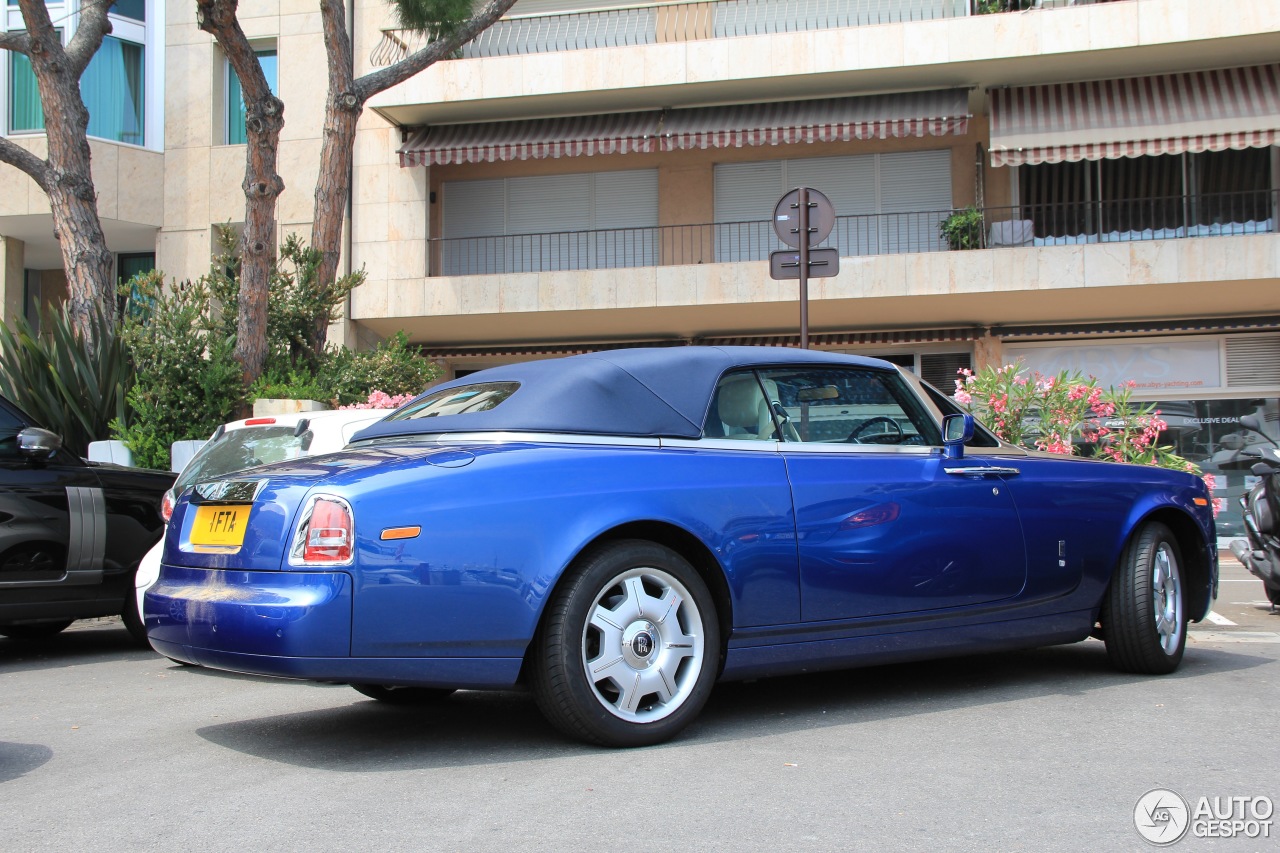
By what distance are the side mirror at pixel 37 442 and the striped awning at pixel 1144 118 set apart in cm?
1352

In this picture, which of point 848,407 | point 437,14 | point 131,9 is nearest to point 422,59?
point 437,14

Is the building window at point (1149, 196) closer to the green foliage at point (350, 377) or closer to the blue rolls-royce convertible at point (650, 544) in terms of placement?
the green foliage at point (350, 377)

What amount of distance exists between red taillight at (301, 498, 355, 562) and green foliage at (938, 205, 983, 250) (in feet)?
50.8

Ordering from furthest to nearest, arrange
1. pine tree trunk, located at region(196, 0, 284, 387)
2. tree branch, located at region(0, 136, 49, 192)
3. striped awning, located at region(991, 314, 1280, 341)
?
striped awning, located at region(991, 314, 1280, 341) < tree branch, located at region(0, 136, 49, 192) < pine tree trunk, located at region(196, 0, 284, 387)

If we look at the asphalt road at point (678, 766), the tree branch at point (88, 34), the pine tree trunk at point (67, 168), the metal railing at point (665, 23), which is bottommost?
the asphalt road at point (678, 766)

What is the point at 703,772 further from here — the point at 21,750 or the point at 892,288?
the point at 892,288

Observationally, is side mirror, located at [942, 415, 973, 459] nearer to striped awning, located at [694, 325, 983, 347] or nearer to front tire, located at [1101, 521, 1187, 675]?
front tire, located at [1101, 521, 1187, 675]

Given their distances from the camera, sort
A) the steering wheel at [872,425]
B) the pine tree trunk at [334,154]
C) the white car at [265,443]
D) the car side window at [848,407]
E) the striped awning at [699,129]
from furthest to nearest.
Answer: the striped awning at [699,129] < the pine tree trunk at [334,154] < the white car at [265,443] < the steering wheel at [872,425] < the car side window at [848,407]

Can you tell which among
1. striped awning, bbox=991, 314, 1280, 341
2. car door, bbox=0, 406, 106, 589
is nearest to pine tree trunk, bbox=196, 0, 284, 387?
A: car door, bbox=0, 406, 106, 589

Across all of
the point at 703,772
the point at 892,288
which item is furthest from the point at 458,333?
the point at 703,772

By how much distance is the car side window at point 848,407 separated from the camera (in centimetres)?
524

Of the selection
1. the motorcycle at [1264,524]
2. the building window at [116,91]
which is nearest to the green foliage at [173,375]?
the motorcycle at [1264,524]

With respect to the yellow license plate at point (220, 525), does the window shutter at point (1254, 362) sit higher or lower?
higher

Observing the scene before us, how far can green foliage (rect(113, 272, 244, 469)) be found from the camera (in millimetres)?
11648
